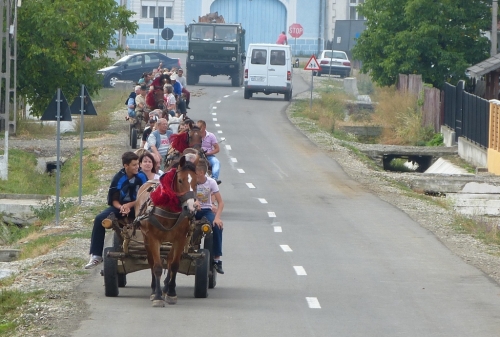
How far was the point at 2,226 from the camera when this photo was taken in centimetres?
2067

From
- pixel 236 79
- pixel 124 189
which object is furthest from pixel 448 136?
pixel 124 189

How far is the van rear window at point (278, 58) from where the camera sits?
46.3 m

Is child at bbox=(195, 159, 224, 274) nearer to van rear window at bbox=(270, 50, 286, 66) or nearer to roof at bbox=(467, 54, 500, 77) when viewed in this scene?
roof at bbox=(467, 54, 500, 77)

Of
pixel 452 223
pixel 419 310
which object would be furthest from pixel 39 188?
pixel 419 310

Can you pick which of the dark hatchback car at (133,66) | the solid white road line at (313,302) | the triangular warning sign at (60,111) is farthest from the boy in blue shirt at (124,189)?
the dark hatchback car at (133,66)

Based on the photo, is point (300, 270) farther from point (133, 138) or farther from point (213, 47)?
point (213, 47)

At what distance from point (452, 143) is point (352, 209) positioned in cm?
1505

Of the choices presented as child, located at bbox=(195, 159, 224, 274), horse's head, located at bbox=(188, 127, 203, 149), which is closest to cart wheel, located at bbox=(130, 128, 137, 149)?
horse's head, located at bbox=(188, 127, 203, 149)

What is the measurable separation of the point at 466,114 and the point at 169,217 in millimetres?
24606

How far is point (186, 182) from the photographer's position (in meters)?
9.88

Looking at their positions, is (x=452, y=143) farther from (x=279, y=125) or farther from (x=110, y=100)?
(x=110, y=100)

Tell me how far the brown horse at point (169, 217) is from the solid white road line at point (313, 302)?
145 centimetres

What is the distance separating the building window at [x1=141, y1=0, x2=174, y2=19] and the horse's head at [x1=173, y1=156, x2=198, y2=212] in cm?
6636

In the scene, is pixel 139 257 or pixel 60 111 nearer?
pixel 139 257
